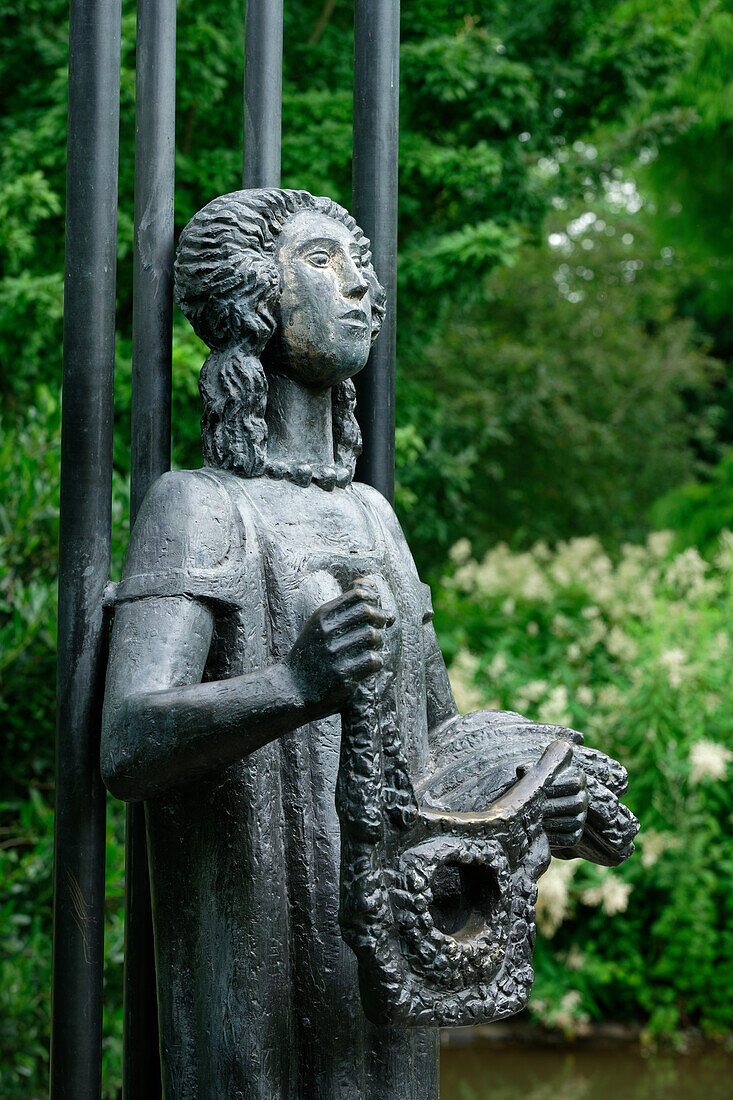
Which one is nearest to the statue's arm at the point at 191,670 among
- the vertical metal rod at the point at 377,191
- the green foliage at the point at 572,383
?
the vertical metal rod at the point at 377,191

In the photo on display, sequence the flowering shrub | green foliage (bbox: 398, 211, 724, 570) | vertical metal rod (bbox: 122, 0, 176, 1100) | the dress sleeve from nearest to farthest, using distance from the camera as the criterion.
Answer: the dress sleeve
vertical metal rod (bbox: 122, 0, 176, 1100)
the flowering shrub
green foliage (bbox: 398, 211, 724, 570)

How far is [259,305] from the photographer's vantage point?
1.99m

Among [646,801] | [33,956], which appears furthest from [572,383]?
[33,956]

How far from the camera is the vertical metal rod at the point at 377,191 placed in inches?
95.2

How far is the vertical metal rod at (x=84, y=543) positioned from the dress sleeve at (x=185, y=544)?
0.16 m

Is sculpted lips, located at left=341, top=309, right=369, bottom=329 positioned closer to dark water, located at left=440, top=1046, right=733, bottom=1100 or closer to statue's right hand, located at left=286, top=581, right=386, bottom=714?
statue's right hand, located at left=286, top=581, right=386, bottom=714

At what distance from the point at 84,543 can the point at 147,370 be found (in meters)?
0.34

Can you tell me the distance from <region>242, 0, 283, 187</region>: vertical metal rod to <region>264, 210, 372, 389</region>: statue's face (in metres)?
0.31

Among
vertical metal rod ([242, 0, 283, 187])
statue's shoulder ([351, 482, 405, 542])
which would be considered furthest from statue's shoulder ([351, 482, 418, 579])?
→ vertical metal rod ([242, 0, 283, 187])

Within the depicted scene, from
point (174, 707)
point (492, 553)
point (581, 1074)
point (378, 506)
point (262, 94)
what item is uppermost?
point (262, 94)

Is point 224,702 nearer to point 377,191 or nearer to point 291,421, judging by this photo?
point 291,421

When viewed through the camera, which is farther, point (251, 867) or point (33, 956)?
point (33, 956)

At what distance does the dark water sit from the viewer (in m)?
5.50

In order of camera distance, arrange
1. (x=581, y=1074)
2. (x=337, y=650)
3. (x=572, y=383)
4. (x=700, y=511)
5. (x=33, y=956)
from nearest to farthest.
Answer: (x=337, y=650) → (x=33, y=956) → (x=581, y=1074) → (x=700, y=511) → (x=572, y=383)
